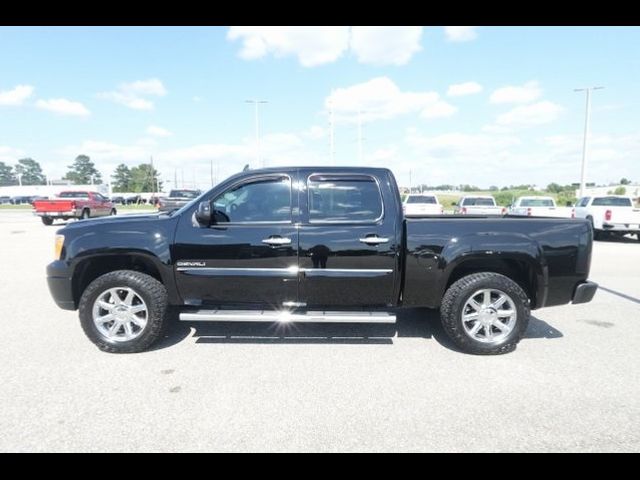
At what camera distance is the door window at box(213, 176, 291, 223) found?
12.8 ft

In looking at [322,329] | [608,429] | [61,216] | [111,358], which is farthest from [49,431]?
[61,216]

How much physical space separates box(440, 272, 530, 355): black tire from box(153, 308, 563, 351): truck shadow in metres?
0.22

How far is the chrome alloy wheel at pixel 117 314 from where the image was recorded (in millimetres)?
3875

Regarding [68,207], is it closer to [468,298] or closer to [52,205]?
[52,205]

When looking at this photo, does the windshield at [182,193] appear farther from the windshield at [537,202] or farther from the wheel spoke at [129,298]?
the wheel spoke at [129,298]

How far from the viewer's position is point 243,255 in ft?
12.4

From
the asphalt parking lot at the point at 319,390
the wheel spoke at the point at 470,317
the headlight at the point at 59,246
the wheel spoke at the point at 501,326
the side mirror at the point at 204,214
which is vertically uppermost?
the side mirror at the point at 204,214

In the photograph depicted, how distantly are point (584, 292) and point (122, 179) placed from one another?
13010 cm

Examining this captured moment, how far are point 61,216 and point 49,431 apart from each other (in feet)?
61.4

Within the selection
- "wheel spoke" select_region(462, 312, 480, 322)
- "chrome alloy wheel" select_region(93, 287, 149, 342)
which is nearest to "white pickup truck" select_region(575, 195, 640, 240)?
"wheel spoke" select_region(462, 312, 480, 322)

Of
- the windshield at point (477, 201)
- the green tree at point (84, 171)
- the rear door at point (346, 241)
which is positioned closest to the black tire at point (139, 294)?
the rear door at point (346, 241)

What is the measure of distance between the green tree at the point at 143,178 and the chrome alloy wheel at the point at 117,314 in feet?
361

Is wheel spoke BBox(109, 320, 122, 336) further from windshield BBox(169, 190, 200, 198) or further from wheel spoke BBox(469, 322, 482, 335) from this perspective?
windshield BBox(169, 190, 200, 198)

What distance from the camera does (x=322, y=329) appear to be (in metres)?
4.52
